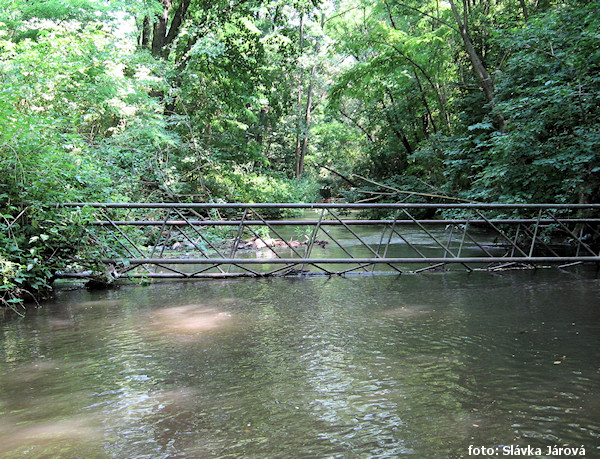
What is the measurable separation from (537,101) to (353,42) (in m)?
9.82

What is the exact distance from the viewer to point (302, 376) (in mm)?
4148

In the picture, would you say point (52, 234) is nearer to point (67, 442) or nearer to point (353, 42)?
point (67, 442)

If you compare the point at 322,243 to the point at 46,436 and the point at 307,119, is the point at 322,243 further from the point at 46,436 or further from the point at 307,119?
the point at 307,119

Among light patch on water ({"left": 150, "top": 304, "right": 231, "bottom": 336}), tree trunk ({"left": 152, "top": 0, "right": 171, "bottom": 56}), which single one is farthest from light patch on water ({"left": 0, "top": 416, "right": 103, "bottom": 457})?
tree trunk ({"left": 152, "top": 0, "right": 171, "bottom": 56})

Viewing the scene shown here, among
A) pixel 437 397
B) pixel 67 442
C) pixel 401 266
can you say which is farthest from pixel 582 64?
pixel 67 442

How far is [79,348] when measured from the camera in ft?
16.5

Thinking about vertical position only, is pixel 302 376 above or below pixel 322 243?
above

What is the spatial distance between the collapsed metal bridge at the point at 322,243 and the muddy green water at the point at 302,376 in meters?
1.45

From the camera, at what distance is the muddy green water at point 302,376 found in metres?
3.08

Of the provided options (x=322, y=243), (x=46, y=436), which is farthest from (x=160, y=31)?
(x=46, y=436)

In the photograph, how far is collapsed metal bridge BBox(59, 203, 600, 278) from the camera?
8.38m

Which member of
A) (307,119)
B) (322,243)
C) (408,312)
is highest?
(307,119)

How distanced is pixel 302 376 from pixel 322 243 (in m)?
10.9

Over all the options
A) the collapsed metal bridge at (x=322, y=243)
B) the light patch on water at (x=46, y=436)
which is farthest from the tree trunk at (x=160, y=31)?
the light patch on water at (x=46, y=436)
